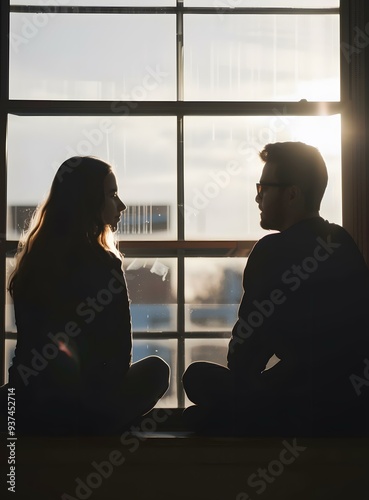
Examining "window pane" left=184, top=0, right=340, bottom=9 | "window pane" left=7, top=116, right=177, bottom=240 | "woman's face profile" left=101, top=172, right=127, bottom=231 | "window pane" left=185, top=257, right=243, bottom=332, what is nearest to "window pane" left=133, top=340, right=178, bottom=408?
"window pane" left=185, top=257, right=243, bottom=332

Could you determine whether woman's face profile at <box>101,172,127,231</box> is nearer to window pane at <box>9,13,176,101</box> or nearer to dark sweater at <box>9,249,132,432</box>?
dark sweater at <box>9,249,132,432</box>

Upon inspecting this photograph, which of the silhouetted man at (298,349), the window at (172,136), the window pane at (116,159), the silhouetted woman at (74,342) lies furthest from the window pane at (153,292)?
the silhouetted man at (298,349)

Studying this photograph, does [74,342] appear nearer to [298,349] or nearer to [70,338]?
[70,338]

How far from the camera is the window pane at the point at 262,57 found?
3117 mm

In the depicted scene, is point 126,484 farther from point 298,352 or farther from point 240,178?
point 240,178

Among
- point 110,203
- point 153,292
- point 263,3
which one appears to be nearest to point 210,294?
point 153,292

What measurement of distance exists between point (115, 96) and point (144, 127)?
169 mm

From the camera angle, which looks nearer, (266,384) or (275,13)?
(266,384)

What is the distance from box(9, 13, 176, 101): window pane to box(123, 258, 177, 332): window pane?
25.6 inches

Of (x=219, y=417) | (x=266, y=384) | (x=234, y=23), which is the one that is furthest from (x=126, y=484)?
(x=234, y=23)

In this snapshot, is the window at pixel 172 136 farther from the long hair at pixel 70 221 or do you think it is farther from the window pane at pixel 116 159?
the long hair at pixel 70 221

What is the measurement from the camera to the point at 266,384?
2.18 meters

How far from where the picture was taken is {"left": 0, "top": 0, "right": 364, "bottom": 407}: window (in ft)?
10.0

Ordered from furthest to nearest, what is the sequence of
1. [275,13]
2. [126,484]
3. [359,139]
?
[275,13], [359,139], [126,484]
